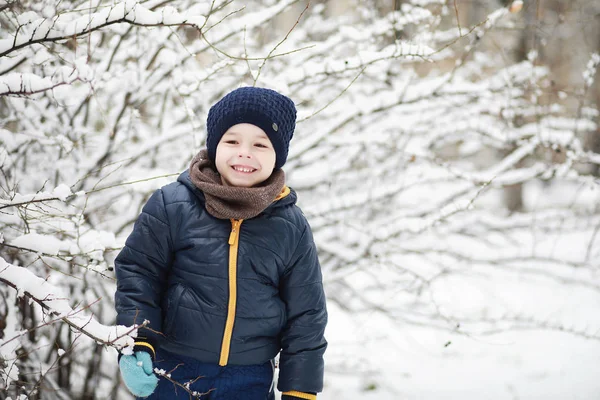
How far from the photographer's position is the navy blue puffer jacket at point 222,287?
5.10 feet

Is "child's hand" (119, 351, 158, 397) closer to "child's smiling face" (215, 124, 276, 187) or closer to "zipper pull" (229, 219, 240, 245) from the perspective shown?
"zipper pull" (229, 219, 240, 245)

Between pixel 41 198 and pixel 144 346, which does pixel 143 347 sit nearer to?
pixel 144 346

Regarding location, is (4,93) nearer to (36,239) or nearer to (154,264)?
(36,239)

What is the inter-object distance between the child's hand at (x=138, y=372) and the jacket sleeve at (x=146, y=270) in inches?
2.0

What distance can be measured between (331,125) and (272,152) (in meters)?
1.22

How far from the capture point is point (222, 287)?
1556mm

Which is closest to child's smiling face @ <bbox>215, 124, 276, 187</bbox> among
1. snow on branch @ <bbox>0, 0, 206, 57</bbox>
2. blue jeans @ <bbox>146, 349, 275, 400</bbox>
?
snow on branch @ <bbox>0, 0, 206, 57</bbox>

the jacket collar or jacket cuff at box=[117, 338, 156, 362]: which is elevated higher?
the jacket collar

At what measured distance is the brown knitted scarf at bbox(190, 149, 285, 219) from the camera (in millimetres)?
1562

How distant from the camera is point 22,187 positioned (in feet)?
8.78

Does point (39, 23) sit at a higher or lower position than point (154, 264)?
higher

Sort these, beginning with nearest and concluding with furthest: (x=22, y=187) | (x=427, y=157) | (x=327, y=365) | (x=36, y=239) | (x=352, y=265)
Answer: (x=36, y=239) → (x=22, y=187) → (x=427, y=157) → (x=352, y=265) → (x=327, y=365)

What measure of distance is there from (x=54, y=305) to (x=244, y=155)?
0.71 metres

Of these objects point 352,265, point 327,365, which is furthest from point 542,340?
point 352,265
